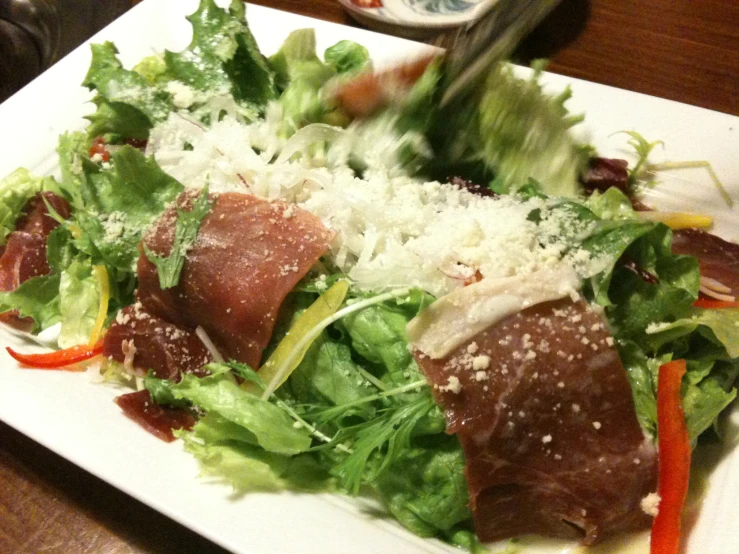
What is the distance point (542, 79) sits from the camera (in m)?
2.51

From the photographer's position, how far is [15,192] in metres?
2.32

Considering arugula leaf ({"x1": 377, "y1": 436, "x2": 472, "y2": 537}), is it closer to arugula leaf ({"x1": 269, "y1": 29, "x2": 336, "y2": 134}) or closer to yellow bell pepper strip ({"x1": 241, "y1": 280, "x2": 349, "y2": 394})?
yellow bell pepper strip ({"x1": 241, "y1": 280, "x2": 349, "y2": 394})

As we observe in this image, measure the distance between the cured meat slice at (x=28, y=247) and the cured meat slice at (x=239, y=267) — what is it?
0.57 meters

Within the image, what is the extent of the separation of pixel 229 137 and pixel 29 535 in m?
1.40

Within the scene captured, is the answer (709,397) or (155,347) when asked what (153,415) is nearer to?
(155,347)

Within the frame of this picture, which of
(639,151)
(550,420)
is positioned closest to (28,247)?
(550,420)

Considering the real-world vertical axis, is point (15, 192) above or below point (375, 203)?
below

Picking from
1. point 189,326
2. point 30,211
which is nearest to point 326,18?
point 30,211

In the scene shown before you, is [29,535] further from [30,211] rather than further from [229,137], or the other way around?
[229,137]

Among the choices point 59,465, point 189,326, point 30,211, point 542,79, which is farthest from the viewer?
point 542,79

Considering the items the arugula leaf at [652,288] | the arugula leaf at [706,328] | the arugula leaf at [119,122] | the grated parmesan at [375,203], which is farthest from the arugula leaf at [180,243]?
the arugula leaf at [706,328]

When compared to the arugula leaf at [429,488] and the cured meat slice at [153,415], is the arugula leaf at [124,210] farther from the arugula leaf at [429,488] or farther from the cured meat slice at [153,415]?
the arugula leaf at [429,488]

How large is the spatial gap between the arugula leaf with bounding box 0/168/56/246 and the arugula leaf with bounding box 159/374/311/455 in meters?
1.08

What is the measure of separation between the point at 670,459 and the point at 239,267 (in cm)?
131
